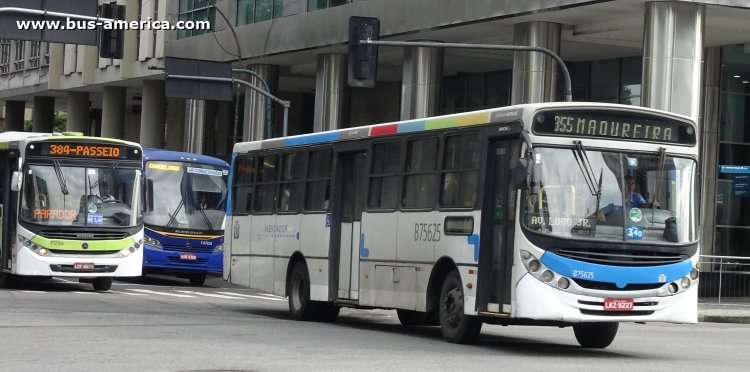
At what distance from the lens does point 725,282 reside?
32000mm

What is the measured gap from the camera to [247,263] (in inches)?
979

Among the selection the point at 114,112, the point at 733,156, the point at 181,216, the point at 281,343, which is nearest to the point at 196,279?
the point at 181,216

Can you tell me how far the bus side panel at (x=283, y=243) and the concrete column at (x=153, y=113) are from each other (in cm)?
3852

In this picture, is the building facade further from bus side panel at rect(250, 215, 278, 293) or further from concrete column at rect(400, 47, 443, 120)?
bus side panel at rect(250, 215, 278, 293)

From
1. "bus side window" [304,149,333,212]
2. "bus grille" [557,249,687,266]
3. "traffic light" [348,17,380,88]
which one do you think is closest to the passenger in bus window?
"bus grille" [557,249,687,266]

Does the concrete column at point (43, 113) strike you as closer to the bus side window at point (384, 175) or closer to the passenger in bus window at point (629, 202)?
the bus side window at point (384, 175)

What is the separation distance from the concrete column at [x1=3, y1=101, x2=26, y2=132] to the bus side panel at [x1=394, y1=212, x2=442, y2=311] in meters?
64.3

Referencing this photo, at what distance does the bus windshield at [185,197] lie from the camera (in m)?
35.5

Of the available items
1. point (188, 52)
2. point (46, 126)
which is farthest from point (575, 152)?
point (46, 126)

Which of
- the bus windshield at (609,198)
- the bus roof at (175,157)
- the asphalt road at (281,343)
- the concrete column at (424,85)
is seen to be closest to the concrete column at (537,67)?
the concrete column at (424,85)

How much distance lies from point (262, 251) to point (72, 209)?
5.82m

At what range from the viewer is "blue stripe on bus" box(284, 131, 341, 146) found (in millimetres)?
21719

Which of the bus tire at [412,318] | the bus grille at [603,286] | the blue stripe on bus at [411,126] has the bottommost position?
the bus tire at [412,318]

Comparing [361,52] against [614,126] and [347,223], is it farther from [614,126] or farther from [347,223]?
[614,126]
